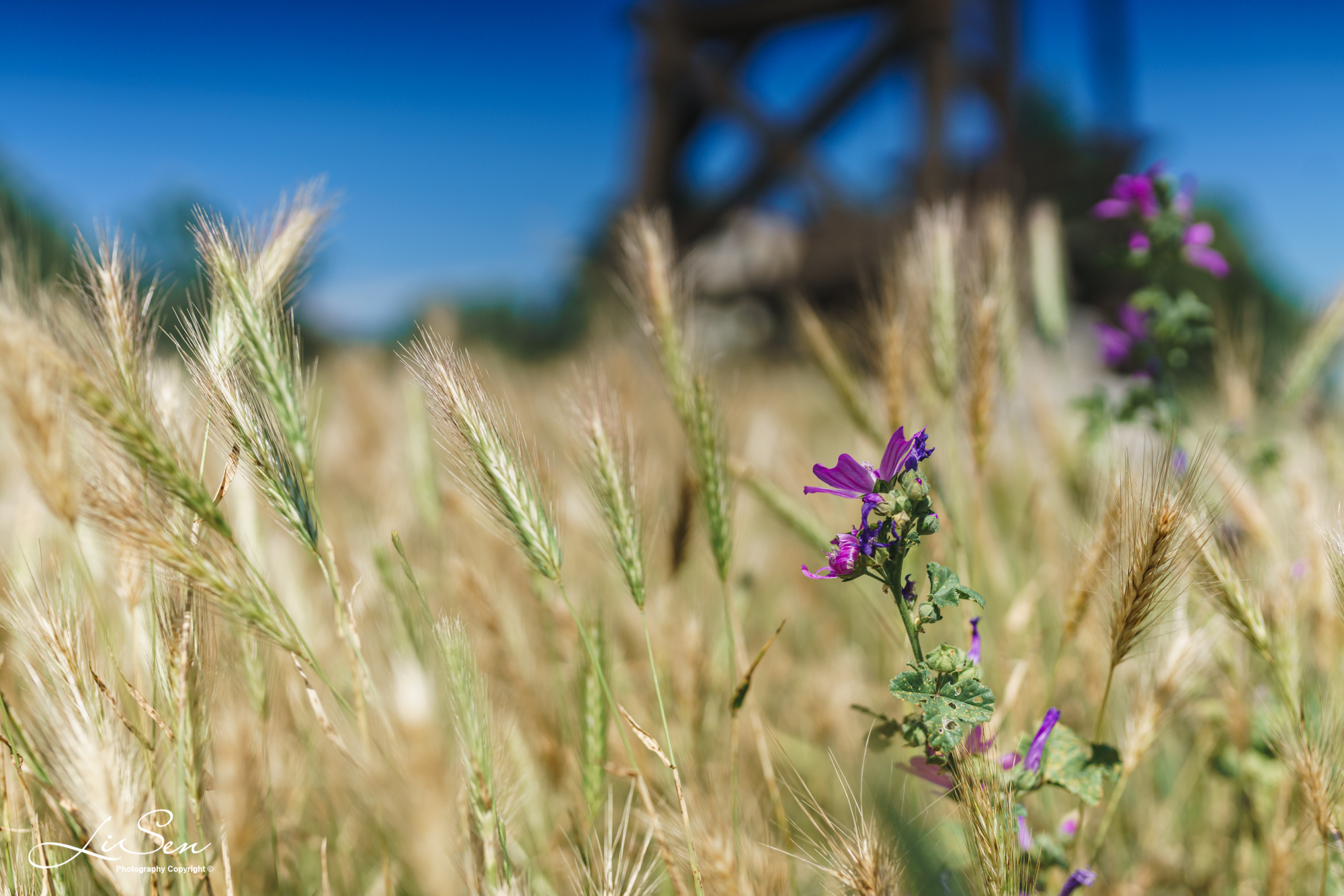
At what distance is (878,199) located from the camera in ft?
19.3

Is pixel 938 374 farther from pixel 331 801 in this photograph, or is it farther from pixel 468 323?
pixel 468 323

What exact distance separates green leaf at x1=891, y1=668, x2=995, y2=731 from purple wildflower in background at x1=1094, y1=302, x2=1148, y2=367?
82 cm

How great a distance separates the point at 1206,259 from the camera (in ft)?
3.59

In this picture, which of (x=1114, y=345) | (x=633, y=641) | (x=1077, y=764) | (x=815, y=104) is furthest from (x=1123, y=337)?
(x=815, y=104)

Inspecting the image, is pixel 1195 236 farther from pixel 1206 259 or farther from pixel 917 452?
pixel 917 452

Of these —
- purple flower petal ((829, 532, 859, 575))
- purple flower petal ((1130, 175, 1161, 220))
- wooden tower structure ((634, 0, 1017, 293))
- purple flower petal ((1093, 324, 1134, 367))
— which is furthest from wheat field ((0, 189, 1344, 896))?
wooden tower structure ((634, 0, 1017, 293))

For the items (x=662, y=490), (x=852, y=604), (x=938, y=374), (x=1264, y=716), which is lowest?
(x=852, y=604)

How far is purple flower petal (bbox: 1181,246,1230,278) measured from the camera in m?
1.07

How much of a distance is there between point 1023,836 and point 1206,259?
916 millimetres

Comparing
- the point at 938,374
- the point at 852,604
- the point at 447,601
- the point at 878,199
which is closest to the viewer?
the point at 938,374

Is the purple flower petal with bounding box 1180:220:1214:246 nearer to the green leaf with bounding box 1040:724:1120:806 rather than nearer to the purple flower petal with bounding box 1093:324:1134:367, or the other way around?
the purple flower petal with bounding box 1093:324:1134:367

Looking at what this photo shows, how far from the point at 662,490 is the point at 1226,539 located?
84cm

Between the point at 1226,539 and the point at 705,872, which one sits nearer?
the point at 705,872

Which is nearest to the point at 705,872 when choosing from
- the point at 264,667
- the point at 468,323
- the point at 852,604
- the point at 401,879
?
the point at 401,879
